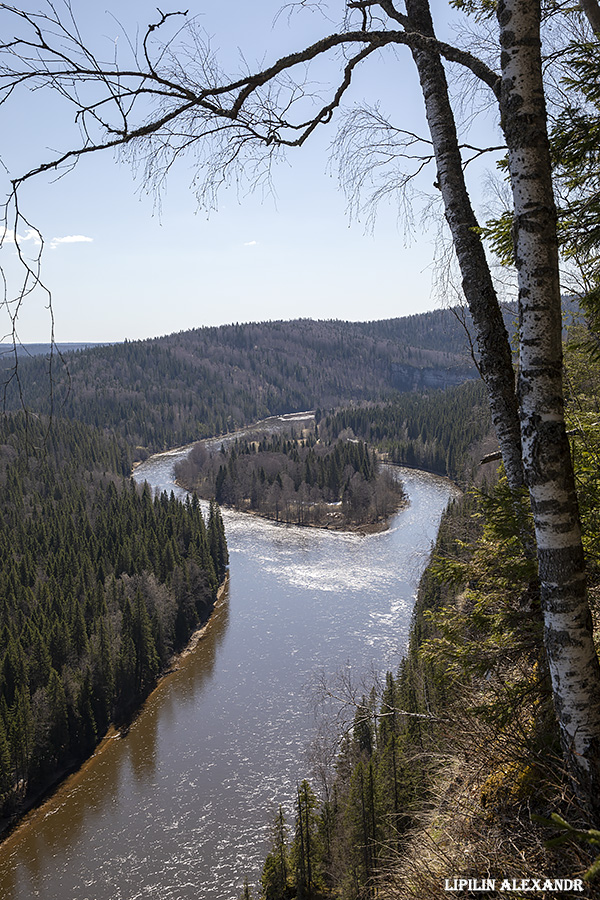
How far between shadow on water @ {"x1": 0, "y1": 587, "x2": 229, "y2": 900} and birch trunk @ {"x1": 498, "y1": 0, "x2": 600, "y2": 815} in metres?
24.6

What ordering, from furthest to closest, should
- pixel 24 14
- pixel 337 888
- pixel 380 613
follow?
pixel 380 613 → pixel 337 888 → pixel 24 14

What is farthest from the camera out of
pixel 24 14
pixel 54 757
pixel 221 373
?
pixel 221 373

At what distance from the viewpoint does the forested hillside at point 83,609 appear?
2877 centimetres

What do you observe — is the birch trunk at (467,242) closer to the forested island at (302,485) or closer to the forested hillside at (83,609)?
the forested hillside at (83,609)

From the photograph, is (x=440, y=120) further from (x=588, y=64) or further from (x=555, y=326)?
(x=555, y=326)

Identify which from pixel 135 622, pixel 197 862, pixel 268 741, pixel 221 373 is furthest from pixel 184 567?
pixel 221 373

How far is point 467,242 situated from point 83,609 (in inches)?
1591

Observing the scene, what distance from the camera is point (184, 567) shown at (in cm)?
4606

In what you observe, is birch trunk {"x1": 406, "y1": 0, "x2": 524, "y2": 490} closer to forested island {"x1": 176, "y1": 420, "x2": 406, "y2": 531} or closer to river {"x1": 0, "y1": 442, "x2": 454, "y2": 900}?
river {"x1": 0, "y1": 442, "x2": 454, "y2": 900}

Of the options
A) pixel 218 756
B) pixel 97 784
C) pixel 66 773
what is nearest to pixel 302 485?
pixel 66 773

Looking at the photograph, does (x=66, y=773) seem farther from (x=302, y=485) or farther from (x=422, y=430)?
(x=422, y=430)

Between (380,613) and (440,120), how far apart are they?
115 ft

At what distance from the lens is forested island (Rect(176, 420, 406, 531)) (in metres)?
66.8

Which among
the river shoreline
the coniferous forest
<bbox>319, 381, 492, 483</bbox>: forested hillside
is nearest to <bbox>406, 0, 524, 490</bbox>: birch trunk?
the coniferous forest
